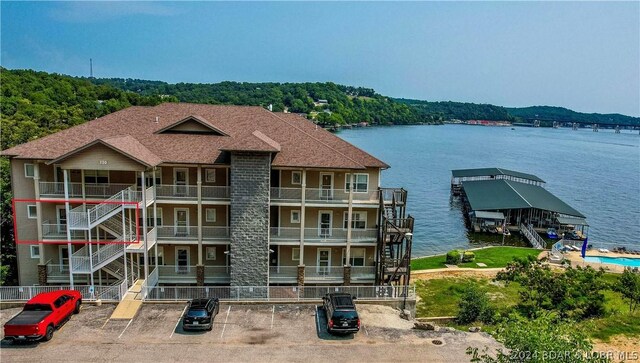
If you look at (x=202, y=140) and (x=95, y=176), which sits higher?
(x=202, y=140)

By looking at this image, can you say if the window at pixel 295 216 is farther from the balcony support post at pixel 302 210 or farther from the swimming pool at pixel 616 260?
the swimming pool at pixel 616 260

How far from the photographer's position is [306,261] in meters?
33.3

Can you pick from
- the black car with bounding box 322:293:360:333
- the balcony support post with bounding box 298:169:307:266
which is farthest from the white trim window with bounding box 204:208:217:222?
the black car with bounding box 322:293:360:333

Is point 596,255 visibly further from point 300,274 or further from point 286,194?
point 286,194

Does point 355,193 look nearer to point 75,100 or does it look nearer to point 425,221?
point 425,221

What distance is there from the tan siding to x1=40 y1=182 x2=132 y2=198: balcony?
221 centimetres

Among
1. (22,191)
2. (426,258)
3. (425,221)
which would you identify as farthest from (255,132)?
(425,221)

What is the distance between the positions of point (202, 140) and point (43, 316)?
15.0 metres

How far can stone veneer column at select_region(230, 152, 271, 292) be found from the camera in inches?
1153

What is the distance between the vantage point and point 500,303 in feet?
118

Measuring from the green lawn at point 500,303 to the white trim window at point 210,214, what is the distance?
1694 centimetres

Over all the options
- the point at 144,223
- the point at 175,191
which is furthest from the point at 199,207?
the point at 144,223

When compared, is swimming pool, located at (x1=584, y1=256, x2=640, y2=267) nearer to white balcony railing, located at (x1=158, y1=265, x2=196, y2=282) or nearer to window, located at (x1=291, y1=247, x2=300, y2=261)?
window, located at (x1=291, y1=247, x2=300, y2=261)

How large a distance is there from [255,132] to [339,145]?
6557 millimetres
